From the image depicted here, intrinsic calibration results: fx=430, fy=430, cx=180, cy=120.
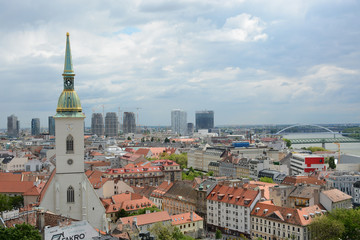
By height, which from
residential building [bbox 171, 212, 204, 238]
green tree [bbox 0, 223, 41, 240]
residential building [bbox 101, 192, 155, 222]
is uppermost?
green tree [bbox 0, 223, 41, 240]

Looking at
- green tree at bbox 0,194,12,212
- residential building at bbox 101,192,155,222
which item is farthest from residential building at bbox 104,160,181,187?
green tree at bbox 0,194,12,212

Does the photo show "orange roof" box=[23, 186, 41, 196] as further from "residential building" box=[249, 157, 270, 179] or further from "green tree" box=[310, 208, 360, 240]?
"residential building" box=[249, 157, 270, 179]

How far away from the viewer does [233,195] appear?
195ft

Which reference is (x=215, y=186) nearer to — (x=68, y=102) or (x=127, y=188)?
(x=127, y=188)

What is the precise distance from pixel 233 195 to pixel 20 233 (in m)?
36.3

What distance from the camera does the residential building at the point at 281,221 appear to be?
50.3 m

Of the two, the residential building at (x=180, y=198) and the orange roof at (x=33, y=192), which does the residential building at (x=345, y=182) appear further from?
the orange roof at (x=33, y=192)

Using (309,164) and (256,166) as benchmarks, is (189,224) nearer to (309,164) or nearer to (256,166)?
Result: (256,166)

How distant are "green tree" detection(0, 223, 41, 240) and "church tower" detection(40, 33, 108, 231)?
1036 centimetres

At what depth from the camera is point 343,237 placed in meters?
49.2

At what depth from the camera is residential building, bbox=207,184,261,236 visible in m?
56.8

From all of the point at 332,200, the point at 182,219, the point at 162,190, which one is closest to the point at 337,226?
the point at 332,200

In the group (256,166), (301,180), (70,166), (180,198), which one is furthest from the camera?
(256,166)

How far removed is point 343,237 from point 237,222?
45.9 feet
